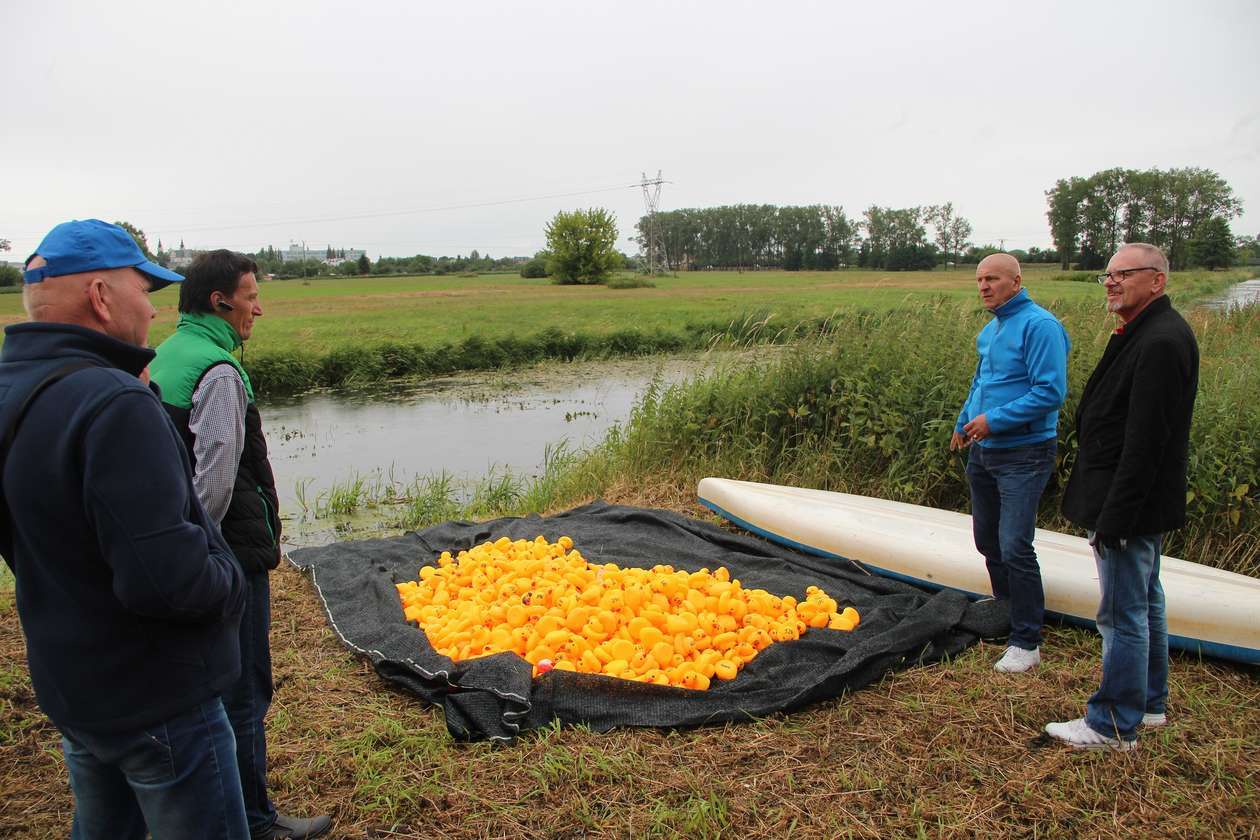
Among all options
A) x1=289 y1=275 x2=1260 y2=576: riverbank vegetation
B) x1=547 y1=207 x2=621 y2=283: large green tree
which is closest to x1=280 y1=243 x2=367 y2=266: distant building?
x1=547 y1=207 x2=621 y2=283: large green tree

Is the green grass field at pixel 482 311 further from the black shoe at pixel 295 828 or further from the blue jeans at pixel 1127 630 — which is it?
the black shoe at pixel 295 828

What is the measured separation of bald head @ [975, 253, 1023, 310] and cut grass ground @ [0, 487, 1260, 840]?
170 centimetres

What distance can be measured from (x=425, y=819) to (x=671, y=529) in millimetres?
3162

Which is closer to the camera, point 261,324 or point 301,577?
point 301,577

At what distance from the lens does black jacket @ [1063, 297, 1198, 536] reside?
2750mm

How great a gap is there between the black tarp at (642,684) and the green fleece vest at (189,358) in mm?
1637

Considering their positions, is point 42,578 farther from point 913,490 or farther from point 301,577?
point 913,490

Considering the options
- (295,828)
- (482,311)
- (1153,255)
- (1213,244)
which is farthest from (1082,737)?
(482,311)

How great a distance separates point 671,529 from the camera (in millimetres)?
5699

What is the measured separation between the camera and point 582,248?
5722cm

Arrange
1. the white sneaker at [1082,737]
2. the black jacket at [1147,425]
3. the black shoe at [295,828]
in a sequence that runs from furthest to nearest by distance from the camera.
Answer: the white sneaker at [1082,737]
the black jacket at [1147,425]
the black shoe at [295,828]

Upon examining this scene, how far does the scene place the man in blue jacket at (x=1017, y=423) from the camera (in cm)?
352

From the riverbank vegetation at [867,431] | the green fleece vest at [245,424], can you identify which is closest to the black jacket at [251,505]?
the green fleece vest at [245,424]

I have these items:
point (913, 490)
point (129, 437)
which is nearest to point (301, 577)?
point (129, 437)
